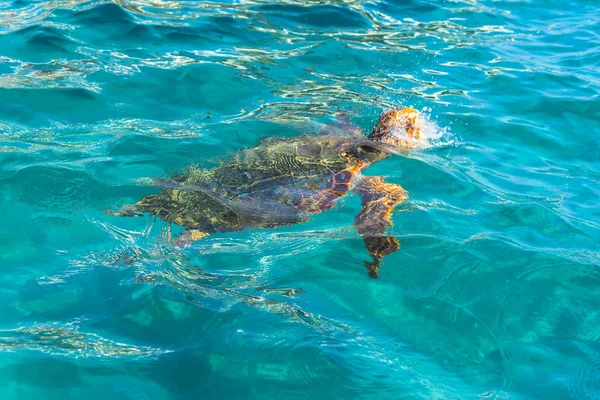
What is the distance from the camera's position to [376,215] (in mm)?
5004

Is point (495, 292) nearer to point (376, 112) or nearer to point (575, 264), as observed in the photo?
point (575, 264)

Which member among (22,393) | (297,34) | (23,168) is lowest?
(22,393)

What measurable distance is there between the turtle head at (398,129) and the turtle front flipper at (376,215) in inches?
32.8

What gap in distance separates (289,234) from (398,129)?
2204 mm

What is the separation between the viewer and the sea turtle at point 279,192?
4750 mm

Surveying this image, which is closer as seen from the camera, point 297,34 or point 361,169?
point 361,169

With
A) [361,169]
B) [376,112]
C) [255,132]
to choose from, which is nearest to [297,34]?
[376,112]

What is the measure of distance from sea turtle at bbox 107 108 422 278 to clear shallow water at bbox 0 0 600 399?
0.42 ft

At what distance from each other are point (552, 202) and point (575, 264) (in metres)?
1.06

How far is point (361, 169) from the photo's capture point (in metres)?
5.79

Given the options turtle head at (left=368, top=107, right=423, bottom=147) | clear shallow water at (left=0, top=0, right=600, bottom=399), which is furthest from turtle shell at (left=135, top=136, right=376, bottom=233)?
turtle head at (left=368, top=107, right=423, bottom=147)

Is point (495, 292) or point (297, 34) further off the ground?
point (297, 34)

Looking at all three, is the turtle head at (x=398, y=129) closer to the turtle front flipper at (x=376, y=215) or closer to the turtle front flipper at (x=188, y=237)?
the turtle front flipper at (x=376, y=215)

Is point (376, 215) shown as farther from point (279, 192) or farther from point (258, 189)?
point (258, 189)
